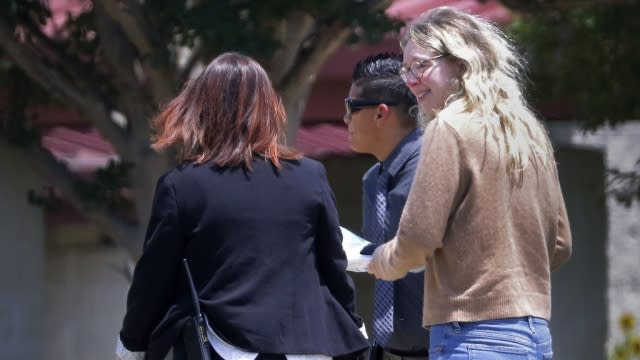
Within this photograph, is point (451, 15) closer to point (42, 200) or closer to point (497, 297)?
point (497, 297)

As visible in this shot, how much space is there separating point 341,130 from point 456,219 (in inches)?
201

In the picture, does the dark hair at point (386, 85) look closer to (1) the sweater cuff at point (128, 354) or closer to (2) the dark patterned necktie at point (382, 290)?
(2) the dark patterned necktie at point (382, 290)

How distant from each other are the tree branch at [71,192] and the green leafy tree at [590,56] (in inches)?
93.2

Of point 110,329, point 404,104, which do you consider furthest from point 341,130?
point 404,104

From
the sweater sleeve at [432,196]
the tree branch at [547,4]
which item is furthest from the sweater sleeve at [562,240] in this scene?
the tree branch at [547,4]

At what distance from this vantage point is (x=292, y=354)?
3.13 m

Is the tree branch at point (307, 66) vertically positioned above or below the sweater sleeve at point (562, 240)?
below

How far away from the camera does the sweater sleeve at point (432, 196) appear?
9.45 ft

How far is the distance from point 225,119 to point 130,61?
313 cm

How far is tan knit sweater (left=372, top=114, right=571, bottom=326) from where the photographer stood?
2893mm

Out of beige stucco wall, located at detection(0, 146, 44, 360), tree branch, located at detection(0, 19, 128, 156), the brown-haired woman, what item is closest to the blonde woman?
the brown-haired woman

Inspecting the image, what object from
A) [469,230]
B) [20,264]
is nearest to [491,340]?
[469,230]

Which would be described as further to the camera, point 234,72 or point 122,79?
point 122,79

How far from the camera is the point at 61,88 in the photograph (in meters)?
6.23
